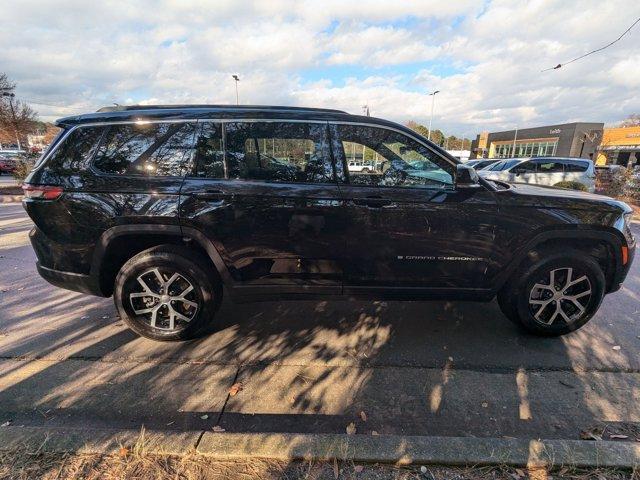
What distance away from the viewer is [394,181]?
311 centimetres

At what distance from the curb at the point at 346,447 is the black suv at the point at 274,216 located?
3.98ft

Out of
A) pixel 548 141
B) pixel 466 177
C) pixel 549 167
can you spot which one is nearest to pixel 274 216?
pixel 466 177

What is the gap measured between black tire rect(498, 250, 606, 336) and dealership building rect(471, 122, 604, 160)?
111ft

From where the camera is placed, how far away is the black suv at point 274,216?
2994 mm

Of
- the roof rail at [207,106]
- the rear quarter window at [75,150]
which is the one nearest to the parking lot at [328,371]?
the rear quarter window at [75,150]

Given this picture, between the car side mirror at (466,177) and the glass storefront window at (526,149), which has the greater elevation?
the car side mirror at (466,177)

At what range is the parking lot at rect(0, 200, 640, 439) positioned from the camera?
7.88ft

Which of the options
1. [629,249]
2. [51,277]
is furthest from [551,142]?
[51,277]

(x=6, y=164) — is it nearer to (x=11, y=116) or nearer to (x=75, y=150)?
(x=11, y=116)

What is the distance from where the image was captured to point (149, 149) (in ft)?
9.97

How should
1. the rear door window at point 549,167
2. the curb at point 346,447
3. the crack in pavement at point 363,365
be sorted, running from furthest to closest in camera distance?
the rear door window at point 549,167, the crack in pavement at point 363,365, the curb at point 346,447

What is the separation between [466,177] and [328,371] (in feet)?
6.28

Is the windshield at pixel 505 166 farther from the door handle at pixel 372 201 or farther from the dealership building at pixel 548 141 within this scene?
the dealership building at pixel 548 141

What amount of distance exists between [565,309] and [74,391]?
4094mm
